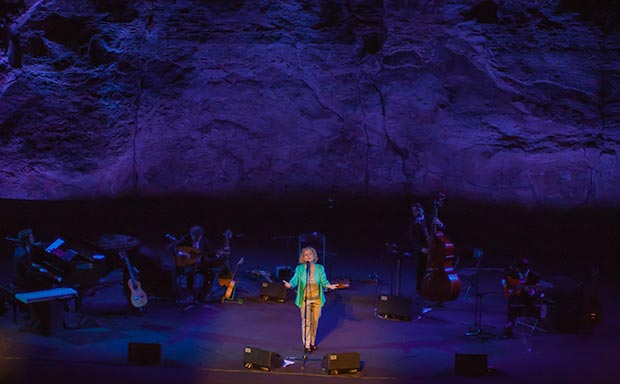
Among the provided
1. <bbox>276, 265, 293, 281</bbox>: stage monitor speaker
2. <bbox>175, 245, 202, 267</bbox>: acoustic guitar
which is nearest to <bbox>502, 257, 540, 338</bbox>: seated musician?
<bbox>276, 265, 293, 281</bbox>: stage monitor speaker

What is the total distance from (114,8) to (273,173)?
5563mm

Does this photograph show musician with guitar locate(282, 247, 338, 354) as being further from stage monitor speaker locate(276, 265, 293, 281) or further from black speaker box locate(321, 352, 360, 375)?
stage monitor speaker locate(276, 265, 293, 281)

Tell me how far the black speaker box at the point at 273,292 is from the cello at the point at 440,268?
2.46 m

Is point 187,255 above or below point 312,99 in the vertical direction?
below

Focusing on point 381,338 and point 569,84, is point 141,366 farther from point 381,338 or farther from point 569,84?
point 569,84

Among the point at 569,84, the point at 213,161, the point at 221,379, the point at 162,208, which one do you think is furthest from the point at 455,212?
the point at 221,379

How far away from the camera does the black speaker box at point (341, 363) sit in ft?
26.2

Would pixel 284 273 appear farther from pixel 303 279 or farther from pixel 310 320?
pixel 303 279

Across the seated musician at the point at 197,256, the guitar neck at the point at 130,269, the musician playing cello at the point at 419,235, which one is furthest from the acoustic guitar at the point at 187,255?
the musician playing cello at the point at 419,235

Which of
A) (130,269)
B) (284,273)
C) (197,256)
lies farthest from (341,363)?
(284,273)

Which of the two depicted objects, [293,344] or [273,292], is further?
[273,292]

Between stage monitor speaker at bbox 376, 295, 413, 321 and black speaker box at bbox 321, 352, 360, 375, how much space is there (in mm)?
2487

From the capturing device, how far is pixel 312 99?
51.5ft

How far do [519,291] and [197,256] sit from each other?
5.19 m
